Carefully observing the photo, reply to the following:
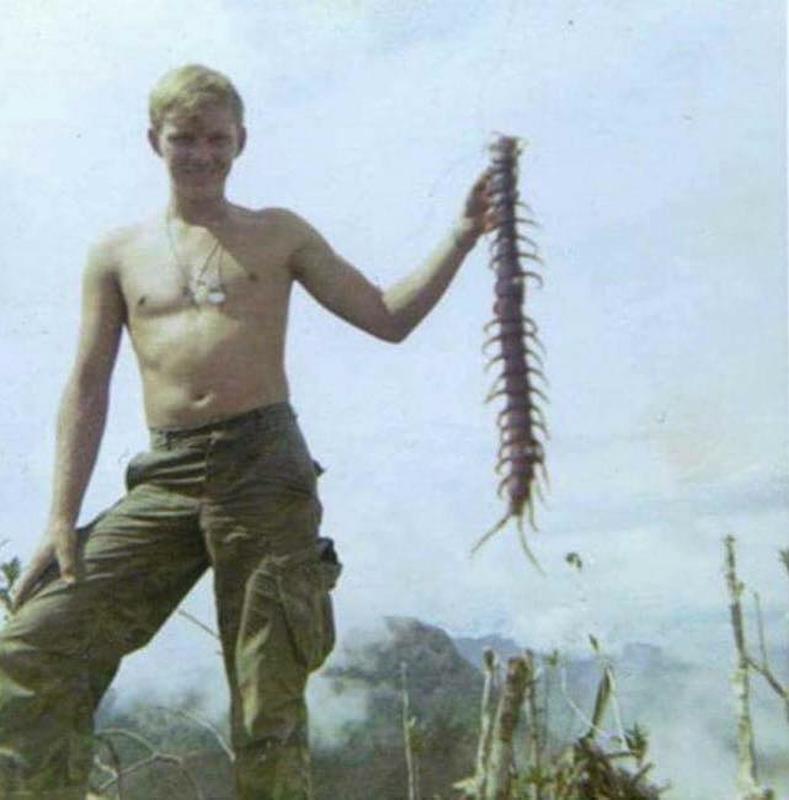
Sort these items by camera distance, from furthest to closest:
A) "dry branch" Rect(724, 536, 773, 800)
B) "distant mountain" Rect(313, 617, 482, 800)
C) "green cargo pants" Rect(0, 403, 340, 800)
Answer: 1. "distant mountain" Rect(313, 617, 482, 800)
2. "green cargo pants" Rect(0, 403, 340, 800)
3. "dry branch" Rect(724, 536, 773, 800)

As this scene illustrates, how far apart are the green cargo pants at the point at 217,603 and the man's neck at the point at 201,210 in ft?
1.36

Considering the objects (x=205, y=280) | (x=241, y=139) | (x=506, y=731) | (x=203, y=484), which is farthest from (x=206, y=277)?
(x=506, y=731)

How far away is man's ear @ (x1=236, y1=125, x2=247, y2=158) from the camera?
12.3 ft

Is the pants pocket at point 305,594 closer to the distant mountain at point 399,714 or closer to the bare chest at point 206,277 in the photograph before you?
the bare chest at point 206,277

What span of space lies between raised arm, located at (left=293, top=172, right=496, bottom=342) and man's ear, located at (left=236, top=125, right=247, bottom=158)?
0.20 metres

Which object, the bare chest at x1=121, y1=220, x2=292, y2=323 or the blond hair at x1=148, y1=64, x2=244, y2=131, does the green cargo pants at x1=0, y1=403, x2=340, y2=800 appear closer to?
the bare chest at x1=121, y1=220, x2=292, y2=323

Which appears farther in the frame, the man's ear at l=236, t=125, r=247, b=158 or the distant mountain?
the distant mountain

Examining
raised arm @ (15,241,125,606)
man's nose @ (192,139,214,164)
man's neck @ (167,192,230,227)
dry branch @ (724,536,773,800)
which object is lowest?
dry branch @ (724,536,773,800)

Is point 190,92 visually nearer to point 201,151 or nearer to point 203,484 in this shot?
point 201,151

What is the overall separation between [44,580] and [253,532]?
1.44 feet

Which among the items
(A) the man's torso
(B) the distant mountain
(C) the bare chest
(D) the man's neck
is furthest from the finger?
(B) the distant mountain

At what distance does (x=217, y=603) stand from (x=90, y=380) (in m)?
0.53

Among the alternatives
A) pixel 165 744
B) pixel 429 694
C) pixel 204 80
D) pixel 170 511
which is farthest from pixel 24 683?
pixel 429 694

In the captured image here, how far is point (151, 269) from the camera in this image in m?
Result: 3.72
